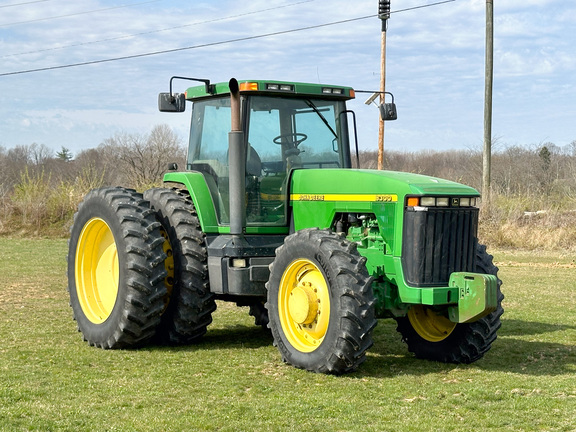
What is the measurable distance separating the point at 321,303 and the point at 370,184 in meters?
1.14

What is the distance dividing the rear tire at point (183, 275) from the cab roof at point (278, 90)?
44.6 inches

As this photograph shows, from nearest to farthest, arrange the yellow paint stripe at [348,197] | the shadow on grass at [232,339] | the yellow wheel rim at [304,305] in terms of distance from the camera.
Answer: the yellow wheel rim at [304,305] → the yellow paint stripe at [348,197] → the shadow on grass at [232,339]

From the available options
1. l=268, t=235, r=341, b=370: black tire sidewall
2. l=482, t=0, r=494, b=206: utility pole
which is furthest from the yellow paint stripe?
l=482, t=0, r=494, b=206: utility pole

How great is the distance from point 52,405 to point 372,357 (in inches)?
126

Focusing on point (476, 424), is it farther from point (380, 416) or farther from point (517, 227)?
point (517, 227)

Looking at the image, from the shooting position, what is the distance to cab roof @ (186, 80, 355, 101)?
781 cm

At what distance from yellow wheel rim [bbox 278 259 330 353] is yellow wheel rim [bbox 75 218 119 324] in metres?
2.20

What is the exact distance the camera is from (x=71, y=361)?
23.8 ft

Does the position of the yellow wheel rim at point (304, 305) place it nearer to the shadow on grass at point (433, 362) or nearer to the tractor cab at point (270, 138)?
the shadow on grass at point (433, 362)

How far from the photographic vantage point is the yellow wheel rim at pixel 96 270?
8531 mm

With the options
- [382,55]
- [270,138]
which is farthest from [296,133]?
[382,55]

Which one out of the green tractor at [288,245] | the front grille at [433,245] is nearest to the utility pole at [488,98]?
the green tractor at [288,245]

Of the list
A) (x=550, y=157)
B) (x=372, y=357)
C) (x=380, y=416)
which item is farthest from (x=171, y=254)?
(x=550, y=157)

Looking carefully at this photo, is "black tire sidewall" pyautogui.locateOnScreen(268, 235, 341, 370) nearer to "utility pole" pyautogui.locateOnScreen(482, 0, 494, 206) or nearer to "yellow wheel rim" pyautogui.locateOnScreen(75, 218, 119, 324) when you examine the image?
"yellow wheel rim" pyautogui.locateOnScreen(75, 218, 119, 324)
